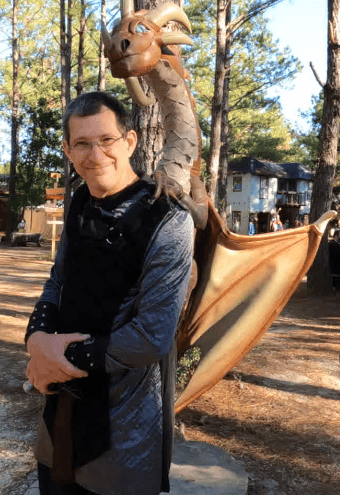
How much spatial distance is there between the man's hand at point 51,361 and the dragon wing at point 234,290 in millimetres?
1788

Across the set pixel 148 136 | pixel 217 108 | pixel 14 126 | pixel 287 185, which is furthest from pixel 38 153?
pixel 287 185

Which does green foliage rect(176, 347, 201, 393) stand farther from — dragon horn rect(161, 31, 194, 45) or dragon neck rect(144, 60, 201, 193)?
dragon horn rect(161, 31, 194, 45)

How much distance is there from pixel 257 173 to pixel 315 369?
97.8ft

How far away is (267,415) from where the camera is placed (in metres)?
3.99

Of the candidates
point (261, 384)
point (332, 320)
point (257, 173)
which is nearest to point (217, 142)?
point (332, 320)

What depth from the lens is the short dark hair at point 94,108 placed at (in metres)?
1.38

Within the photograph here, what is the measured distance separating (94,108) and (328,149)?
8.52 metres

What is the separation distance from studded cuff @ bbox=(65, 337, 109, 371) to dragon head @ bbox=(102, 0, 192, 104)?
1289mm

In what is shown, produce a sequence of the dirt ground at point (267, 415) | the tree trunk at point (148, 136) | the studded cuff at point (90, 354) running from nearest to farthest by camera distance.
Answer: the studded cuff at point (90, 354) < the dirt ground at point (267, 415) < the tree trunk at point (148, 136)

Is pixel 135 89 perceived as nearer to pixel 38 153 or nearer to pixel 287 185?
pixel 38 153

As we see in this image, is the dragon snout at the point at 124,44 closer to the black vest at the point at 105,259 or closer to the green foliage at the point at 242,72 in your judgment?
the black vest at the point at 105,259

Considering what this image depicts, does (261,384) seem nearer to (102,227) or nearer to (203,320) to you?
(203,320)

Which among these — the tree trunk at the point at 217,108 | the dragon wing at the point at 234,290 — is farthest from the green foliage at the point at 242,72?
the dragon wing at the point at 234,290

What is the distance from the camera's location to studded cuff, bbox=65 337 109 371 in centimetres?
125
